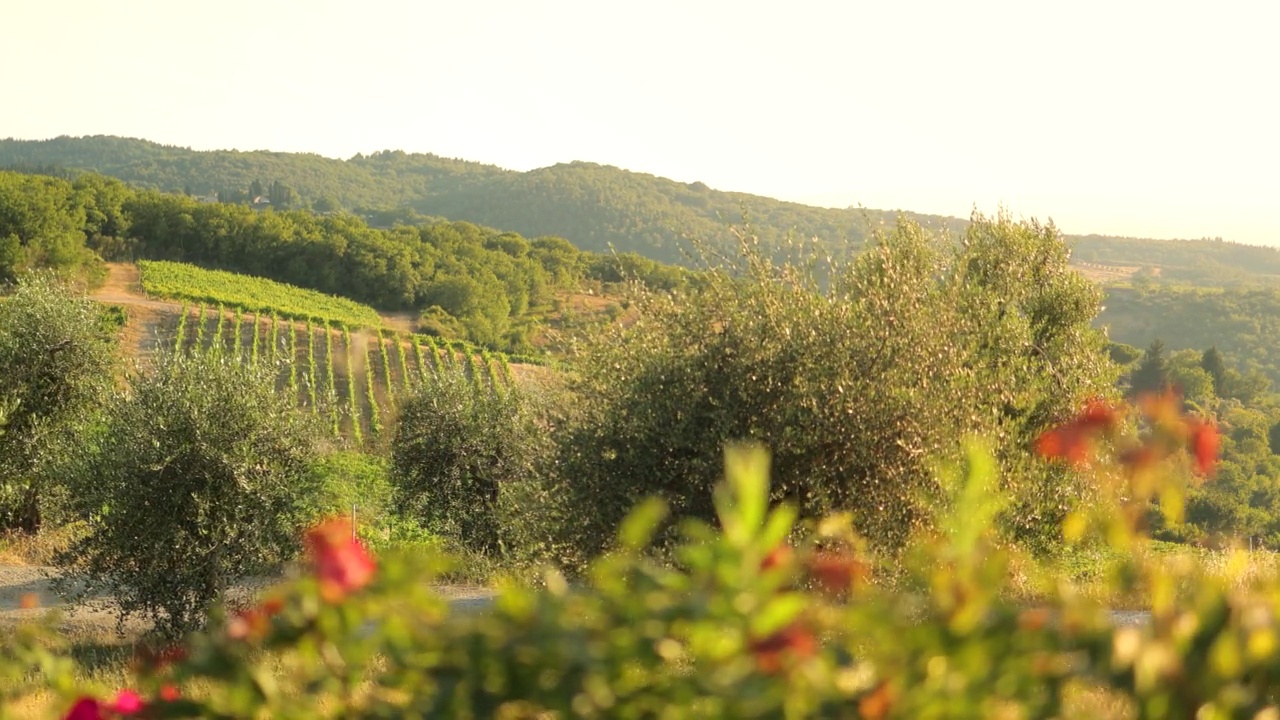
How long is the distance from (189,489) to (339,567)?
16.1 meters

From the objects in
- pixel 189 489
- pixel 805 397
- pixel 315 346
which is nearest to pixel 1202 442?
pixel 805 397

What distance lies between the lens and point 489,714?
6.96 feet

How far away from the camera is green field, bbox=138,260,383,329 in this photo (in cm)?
7688

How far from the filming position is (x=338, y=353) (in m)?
67.9

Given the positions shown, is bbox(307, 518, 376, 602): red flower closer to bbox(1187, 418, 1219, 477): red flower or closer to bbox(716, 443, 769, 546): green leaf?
bbox(716, 443, 769, 546): green leaf

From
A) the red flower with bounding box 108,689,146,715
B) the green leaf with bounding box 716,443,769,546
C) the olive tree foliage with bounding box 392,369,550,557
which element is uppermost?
the green leaf with bounding box 716,443,769,546

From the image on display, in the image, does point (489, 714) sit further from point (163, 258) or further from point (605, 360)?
point (163, 258)

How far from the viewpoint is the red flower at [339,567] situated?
6.96 ft

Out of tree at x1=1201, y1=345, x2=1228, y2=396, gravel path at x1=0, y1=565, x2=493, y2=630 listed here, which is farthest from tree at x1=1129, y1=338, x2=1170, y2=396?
gravel path at x1=0, y1=565, x2=493, y2=630

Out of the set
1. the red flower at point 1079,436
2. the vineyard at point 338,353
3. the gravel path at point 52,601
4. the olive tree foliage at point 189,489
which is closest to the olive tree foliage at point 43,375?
the gravel path at point 52,601

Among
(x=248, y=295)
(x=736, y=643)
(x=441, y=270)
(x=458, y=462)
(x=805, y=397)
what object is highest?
(x=736, y=643)

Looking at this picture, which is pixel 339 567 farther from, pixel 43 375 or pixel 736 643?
pixel 43 375

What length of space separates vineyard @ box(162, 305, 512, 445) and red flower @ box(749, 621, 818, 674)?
54879 mm

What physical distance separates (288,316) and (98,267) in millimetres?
17215
